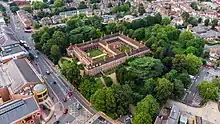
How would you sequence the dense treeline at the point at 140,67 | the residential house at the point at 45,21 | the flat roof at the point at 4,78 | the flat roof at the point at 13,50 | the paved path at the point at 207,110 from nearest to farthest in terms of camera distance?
the dense treeline at the point at 140,67 → the paved path at the point at 207,110 → the flat roof at the point at 4,78 → the flat roof at the point at 13,50 → the residential house at the point at 45,21

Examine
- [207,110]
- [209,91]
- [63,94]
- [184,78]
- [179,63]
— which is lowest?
[207,110]

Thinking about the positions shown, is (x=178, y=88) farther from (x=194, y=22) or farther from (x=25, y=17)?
(x=25, y=17)

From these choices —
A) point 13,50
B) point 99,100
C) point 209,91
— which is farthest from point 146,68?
point 13,50

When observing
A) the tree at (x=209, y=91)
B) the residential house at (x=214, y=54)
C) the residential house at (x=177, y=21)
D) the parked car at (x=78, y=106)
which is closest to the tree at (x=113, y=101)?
the parked car at (x=78, y=106)

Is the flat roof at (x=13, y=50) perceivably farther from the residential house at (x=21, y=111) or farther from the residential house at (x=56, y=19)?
the residential house at (x=56, y=19)

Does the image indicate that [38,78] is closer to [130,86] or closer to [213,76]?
[130,86]

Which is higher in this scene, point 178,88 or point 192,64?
point 192,64
